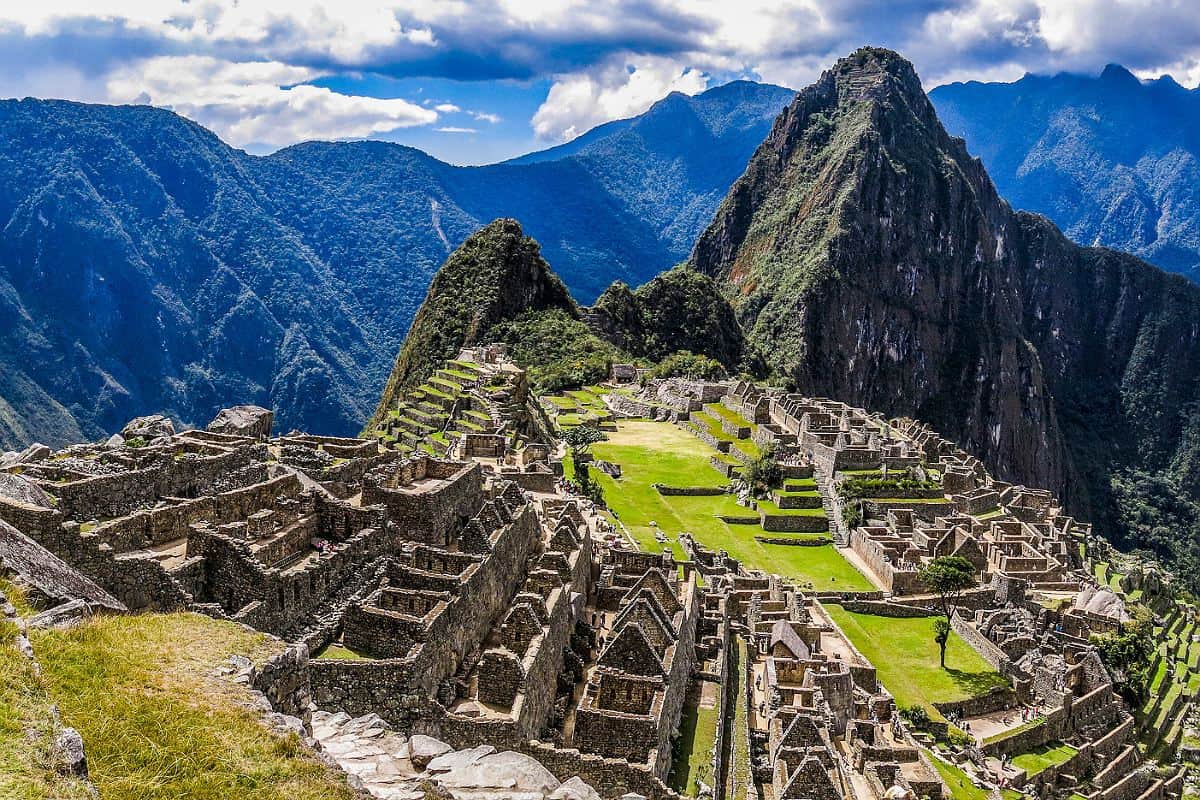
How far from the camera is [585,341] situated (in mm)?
111938

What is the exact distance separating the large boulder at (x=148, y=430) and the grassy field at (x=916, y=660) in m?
24.6

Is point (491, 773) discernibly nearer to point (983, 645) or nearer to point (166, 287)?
point (983, 645)

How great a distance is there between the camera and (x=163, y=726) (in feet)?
34.4

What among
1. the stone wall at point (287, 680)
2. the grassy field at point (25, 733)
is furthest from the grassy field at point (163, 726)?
the stone wall at point (287, 680)

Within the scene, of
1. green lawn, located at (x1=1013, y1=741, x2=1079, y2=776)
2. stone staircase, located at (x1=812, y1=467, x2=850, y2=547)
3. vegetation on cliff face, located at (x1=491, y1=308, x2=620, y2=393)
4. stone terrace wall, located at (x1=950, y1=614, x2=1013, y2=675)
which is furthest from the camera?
vegetation on cliff face, located at (x1=491, y1=308, x2=620, y2=393)

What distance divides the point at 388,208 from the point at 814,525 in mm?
123151

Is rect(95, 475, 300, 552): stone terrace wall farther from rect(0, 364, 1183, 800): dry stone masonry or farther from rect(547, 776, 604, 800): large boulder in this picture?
rect(547, 776, 604, 800): large boulder

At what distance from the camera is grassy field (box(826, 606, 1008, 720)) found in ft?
115

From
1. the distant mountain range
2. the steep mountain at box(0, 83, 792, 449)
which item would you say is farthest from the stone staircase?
the distant mountain range

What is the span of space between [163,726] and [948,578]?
123ft

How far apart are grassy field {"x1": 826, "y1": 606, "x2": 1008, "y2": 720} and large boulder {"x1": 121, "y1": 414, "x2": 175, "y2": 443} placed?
24.6m

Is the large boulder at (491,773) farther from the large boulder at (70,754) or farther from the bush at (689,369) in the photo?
the bush at (689,369)

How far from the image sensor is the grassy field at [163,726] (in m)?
9.84

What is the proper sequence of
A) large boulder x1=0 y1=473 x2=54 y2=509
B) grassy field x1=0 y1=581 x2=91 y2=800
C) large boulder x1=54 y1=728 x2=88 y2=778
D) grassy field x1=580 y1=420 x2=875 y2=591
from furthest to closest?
grassy field x1=580 y1=420 x2=875 y2=591 < large boulder x1=0 y1=473 x2=54 y2=509 < large boulder x1=54 y1=728 x2=88 y2=778 < grassy field x1=0 y1=581 x2=91 y2=800
